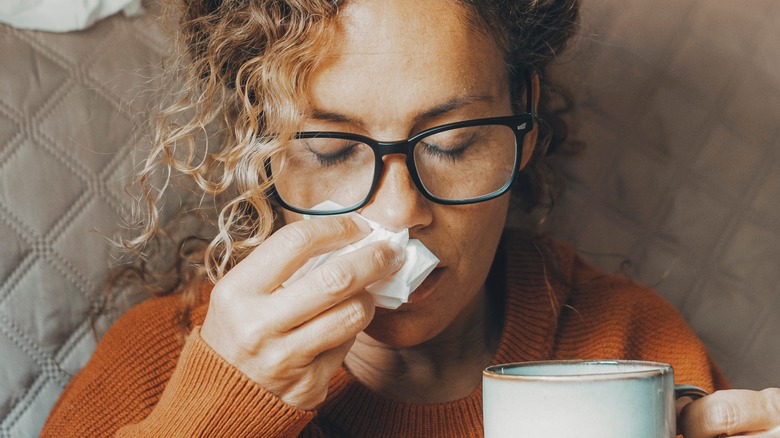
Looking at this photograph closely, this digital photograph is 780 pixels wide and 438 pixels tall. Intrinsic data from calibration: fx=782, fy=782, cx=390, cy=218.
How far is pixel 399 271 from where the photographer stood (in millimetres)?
842

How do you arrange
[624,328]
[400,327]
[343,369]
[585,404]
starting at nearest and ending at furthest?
[585,404], [400,327], [343,369], [624,328]

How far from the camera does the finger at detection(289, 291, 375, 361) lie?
0.80m

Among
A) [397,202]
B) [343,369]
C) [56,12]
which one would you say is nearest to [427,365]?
[343,369]

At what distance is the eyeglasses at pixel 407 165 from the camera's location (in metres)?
0.91

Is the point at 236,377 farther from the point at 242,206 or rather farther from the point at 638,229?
the point at 638,229

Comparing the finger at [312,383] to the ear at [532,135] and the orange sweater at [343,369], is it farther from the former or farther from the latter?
the ear at [532,135]

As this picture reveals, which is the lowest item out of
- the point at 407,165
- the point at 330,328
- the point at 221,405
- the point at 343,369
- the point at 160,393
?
the point at 160,393

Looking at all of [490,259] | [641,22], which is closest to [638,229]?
[641,22]

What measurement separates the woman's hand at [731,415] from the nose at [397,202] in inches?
13.5

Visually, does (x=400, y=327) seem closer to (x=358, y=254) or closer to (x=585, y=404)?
(x=358, y=254)

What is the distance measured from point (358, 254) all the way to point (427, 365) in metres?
0.44

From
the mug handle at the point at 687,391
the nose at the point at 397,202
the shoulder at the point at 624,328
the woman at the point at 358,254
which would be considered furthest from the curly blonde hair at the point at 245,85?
the mug handle at the point at 687,391

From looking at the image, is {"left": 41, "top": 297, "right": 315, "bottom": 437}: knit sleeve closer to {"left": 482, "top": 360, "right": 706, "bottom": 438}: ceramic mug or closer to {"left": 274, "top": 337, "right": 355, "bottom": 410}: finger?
{"left": 274, "top": 337, "right": 355, "bottom": 410}: finger

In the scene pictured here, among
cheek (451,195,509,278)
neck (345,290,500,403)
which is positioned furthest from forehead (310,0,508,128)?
neck (345,290,500,403)
